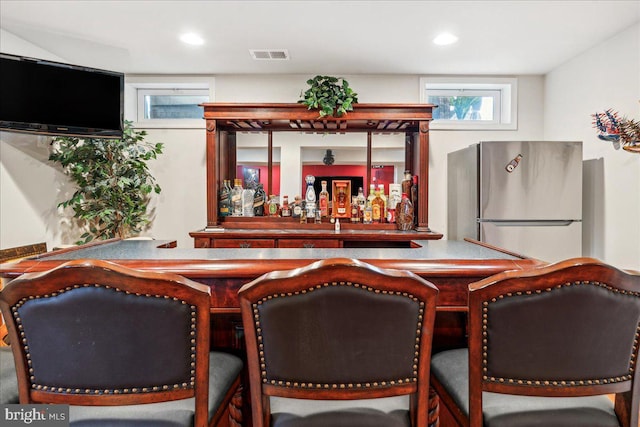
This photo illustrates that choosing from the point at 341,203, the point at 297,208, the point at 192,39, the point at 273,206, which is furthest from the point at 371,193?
the point at 192,39

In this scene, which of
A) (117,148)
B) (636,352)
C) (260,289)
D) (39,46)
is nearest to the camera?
(260,289)

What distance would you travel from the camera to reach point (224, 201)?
11.5 ft

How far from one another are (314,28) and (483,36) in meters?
1.29

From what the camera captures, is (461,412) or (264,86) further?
(264,86)

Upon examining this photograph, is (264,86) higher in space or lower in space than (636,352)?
higher

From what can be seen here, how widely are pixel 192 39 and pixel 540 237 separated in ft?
10.4

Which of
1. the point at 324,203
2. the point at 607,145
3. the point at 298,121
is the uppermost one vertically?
the point at 298,121


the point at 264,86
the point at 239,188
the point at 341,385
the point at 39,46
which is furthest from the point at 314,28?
the point at 341,385

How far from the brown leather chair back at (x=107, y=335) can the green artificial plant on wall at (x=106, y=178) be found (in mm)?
2669

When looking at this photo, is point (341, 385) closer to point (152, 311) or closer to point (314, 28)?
point (152, 311)

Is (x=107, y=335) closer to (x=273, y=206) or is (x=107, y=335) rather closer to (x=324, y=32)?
(x=324, y=32)

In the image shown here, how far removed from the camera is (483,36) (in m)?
2.84

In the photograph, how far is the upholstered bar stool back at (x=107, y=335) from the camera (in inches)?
31.7

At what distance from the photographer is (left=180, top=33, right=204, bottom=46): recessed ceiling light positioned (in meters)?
2.86
